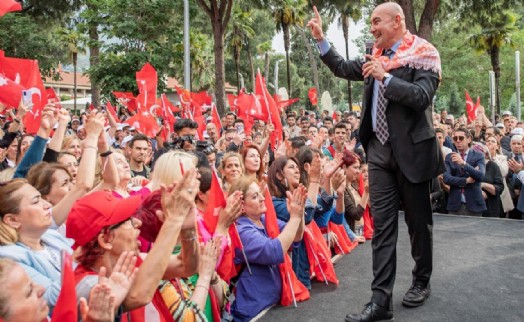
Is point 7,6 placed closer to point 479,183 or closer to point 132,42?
point 479,183

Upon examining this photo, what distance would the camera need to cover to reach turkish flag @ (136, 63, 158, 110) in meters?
9.13

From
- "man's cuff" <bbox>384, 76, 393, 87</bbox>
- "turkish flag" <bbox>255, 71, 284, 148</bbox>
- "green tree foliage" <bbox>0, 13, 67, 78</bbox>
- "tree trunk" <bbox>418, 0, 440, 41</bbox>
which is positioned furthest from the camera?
"green tree foliage" <bbox>0, 13, 67, 78</bbox>

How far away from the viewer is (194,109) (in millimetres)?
11508

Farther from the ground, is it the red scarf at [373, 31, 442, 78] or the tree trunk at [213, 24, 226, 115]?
the tree trunk at [213, 24, 226, 115]

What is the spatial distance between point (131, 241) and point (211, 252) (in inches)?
27.7

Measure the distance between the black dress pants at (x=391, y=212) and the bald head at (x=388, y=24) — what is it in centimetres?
66

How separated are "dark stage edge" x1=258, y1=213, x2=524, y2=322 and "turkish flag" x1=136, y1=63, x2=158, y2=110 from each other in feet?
17.5

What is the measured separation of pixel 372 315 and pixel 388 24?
1.81 metres

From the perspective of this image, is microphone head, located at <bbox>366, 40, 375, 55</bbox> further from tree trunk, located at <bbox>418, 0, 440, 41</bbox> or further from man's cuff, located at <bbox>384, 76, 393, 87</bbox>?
tree trunk, located at <bbox>418, 0, 440, 41</bbox>

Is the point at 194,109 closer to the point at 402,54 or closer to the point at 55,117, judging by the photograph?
the point at 55,117

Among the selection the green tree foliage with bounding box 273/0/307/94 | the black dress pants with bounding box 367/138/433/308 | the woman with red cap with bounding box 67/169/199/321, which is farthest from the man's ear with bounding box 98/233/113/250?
the green tree foliage with bounding box 273/0/307/94

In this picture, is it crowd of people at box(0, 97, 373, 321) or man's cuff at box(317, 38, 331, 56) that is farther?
man's cuff at box(317, 38, 331, 56)

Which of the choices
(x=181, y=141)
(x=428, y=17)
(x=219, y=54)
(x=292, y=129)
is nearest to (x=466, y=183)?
(x=181, y=141)

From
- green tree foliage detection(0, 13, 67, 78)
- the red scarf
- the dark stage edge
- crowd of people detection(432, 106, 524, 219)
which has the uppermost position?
green tree foliage detection(0, 13, 67, 78)
